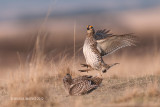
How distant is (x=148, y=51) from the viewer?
17703 mm

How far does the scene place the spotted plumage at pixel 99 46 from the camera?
8.87m

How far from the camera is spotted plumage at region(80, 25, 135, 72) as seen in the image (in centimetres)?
887

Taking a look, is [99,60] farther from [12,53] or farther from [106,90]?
[12,53]

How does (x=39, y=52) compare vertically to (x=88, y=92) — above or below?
above

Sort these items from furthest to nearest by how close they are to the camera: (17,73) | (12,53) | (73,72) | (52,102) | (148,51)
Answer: (12,53) < (148,51) < (73,72) < (17,73) < (52,102)

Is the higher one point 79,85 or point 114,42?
point 114,42

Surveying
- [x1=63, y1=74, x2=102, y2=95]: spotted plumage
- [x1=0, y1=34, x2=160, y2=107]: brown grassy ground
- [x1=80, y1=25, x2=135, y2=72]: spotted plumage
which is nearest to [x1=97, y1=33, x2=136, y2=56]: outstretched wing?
[x1=80, y1=25, x2=135, y2=72]: spotted plumage

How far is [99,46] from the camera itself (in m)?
9.03

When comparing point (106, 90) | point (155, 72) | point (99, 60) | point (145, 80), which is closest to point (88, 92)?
point (106, 90)

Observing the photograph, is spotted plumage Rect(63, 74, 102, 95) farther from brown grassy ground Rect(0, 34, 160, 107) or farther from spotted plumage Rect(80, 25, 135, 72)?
spotted plumage Rect(80, 25, 135, 72)

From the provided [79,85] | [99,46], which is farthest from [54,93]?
[99,46]

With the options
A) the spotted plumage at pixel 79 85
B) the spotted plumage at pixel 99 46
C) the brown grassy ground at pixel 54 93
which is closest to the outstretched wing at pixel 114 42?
the spotted plumage at pixel 99 46

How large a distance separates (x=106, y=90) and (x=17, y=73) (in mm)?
1801

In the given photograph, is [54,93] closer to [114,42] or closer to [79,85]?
[79,85]
